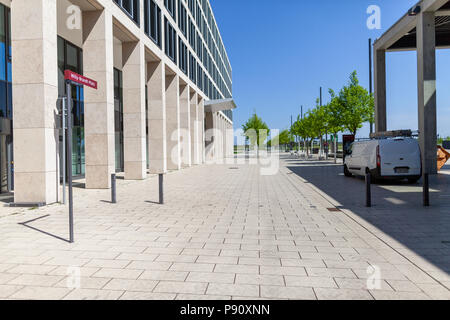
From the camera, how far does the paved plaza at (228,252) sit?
359 cm

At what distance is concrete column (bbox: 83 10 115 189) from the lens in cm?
1298

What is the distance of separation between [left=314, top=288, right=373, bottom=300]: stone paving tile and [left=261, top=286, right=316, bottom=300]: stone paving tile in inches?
3.2

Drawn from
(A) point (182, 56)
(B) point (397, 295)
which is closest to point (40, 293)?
(B) point (397, 295)

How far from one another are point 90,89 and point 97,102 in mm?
635

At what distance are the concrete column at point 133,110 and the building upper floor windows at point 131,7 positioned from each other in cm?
126

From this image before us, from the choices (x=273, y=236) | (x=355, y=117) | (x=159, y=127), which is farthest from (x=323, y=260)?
(x=355, y=117)

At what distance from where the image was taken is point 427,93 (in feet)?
54.4

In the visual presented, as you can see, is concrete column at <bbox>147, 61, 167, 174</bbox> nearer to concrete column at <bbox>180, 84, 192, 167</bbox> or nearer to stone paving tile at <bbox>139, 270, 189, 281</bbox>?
concrete column at <bbox>180, 84, 192, 167</bbox>

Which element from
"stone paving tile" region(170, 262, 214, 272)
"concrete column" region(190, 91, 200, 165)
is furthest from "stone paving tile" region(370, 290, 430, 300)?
"concrete column" region(190, 91, 200, 165)

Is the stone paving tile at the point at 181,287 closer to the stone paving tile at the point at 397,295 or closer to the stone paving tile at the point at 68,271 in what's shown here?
the stone paving tile at the point at 68,271

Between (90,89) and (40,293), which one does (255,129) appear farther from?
(40,293)

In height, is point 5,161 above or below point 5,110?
below

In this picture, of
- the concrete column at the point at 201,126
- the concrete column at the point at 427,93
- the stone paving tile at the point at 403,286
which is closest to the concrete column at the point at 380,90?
the concrete column at the point at 427,93

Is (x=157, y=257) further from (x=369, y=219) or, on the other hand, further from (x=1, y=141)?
(x=1, y=141)
